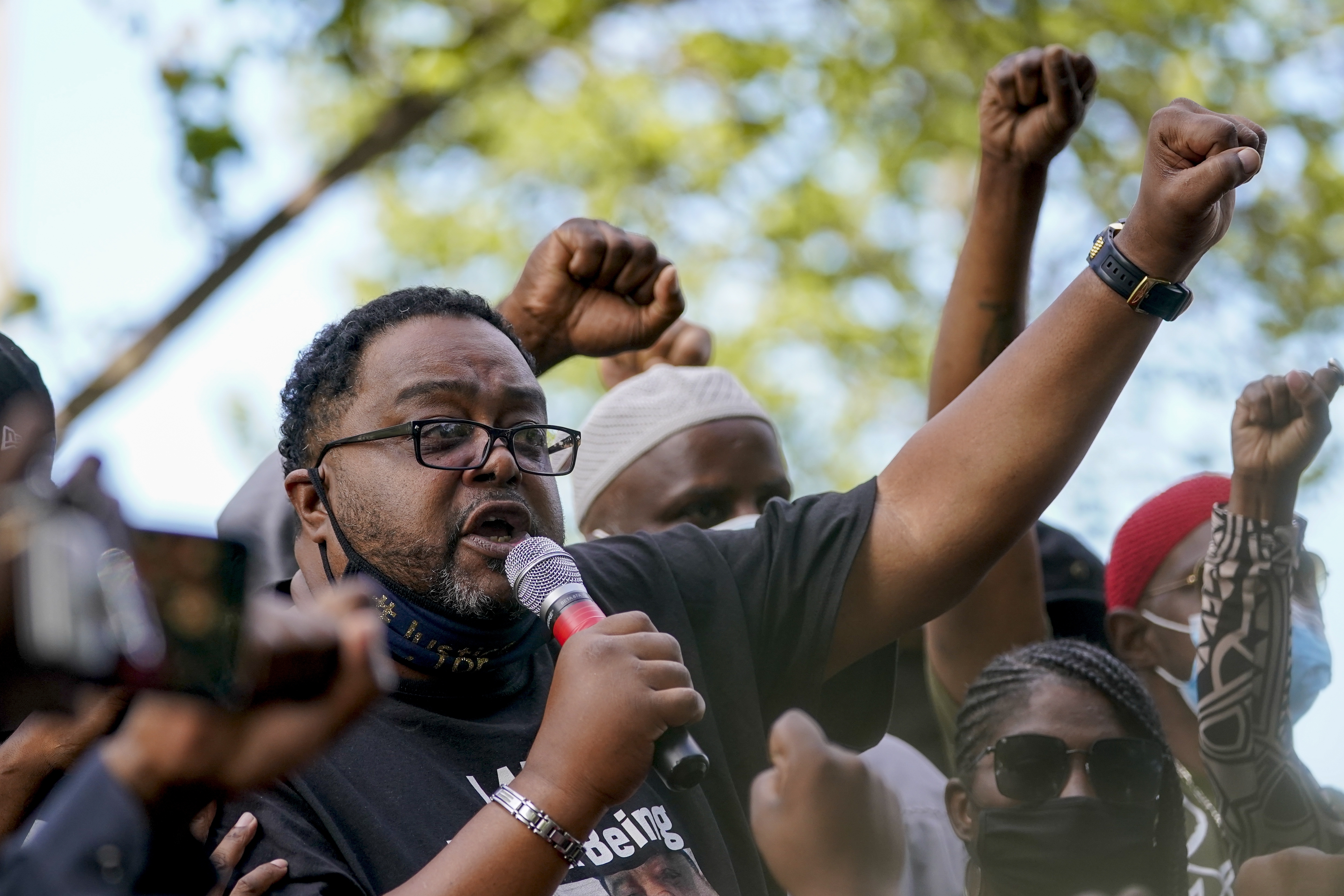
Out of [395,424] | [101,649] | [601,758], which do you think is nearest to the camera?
[101,649]

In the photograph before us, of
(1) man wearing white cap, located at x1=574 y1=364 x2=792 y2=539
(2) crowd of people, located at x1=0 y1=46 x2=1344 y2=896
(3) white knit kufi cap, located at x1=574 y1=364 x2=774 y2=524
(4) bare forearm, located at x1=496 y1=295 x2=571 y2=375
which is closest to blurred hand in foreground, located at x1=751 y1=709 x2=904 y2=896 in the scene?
(2) crowd of people, located at x1=0 y1=46 x2=1344 y2=896

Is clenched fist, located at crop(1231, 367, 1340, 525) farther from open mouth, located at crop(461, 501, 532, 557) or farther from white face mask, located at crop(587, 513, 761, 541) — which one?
open mouth, located at crop(461, 501, 532, 557)

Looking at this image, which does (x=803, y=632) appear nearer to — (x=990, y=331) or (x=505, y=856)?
(x=990, y=331)

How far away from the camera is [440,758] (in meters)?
2.38

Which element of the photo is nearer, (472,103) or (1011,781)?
(1011,781)

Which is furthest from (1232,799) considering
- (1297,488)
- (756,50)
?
(756,50)

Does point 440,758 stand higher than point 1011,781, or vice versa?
point 1011,781

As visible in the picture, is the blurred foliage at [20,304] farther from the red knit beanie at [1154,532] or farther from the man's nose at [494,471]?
the red knit beanie at [1154,532]

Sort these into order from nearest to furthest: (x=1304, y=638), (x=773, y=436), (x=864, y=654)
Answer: (x=864, y=654)
(x=1304, y=638)
(x=773, y=436)

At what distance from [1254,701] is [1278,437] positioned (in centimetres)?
51

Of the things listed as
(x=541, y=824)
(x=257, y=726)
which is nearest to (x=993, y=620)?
(x=541, y=824)

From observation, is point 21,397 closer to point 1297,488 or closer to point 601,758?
point 601,758

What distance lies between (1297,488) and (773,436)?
→ 1512 millimetres

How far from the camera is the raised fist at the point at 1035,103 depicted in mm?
2881
